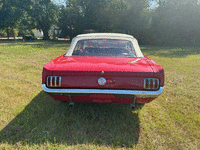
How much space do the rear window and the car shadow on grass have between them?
1119 millimetres

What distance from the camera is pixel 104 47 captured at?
121 inches

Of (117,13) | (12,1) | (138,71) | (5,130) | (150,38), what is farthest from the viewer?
(12,1)

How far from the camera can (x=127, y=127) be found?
2.45 meters

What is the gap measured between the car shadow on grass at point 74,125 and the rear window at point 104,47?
1.12 m

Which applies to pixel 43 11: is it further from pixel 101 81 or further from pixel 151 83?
pixel 151 83

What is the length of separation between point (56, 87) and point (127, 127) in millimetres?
1327

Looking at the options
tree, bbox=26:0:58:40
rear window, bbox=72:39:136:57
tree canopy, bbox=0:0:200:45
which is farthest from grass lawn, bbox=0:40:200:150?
tree, bbox=26:0:58:40

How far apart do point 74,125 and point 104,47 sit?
1630 millimetres

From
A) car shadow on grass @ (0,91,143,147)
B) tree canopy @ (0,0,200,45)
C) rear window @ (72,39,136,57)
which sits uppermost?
tree canopy @ (0,0,200,45)

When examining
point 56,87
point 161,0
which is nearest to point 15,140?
point 56,87

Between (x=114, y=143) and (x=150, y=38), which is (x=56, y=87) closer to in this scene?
(x=114, y=143)

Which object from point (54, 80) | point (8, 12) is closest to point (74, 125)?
point (54, 80)

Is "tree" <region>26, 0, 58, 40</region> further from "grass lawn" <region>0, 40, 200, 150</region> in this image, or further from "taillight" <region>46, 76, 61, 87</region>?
"taillight" <region>46, 76, 61, 87</region>

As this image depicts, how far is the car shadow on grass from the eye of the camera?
2143 millimetres
